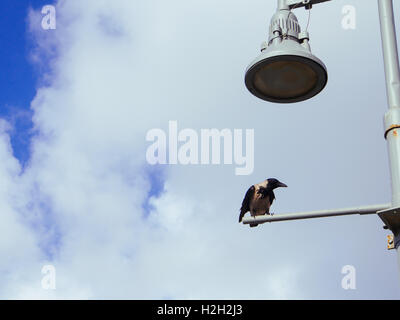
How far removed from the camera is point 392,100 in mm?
4562

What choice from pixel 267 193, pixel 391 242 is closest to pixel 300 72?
pixel 391 242

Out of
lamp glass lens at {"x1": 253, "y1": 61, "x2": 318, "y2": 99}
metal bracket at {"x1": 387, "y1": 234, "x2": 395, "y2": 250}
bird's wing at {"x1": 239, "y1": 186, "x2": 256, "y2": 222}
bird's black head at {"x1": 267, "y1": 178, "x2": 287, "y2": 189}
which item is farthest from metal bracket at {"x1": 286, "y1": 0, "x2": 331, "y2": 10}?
bird's black head at {"x1": 267, "y1": 178, "x2": 287, "y2": 189}

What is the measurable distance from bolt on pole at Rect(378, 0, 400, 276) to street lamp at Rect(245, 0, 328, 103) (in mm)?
622

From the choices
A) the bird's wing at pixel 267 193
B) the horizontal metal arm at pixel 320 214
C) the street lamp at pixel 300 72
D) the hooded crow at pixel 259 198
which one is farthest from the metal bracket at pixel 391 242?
the bird's wing at pixel 267 193

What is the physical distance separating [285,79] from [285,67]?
14 cm

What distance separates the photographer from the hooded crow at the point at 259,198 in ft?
34.5

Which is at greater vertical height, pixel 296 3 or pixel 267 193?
pixel 296 3

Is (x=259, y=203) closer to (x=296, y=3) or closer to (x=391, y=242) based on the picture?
(x=296, y=3)

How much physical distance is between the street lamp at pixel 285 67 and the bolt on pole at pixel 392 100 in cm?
62

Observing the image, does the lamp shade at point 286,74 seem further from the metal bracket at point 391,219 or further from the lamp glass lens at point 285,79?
the metal bracket at point 391,219

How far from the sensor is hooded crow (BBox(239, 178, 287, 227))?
34.5 feet
